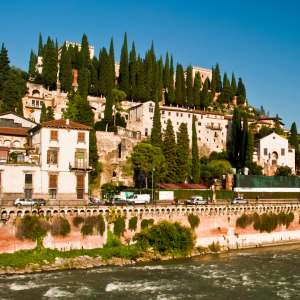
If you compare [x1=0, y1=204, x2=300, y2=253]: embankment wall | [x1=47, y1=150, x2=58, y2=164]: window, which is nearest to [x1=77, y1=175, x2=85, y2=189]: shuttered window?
[x1=47, y1=150, x2=58, y2=164]: window

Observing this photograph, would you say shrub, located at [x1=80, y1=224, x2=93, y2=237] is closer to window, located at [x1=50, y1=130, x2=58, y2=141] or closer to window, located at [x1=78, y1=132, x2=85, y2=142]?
window, located at [x1=78, y1=132, x2=85, y2=142]

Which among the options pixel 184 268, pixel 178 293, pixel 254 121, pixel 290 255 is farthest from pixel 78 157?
pixel 254 121

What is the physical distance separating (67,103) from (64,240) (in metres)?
49.8

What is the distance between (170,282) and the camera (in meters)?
29.1

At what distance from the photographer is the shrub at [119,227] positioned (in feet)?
123

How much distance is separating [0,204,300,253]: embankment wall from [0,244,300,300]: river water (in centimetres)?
416

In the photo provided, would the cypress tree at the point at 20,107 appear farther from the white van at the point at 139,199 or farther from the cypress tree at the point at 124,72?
the white van at the point at 139,199

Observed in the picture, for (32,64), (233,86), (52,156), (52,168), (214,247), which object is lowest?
(214,247)

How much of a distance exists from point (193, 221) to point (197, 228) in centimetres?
97

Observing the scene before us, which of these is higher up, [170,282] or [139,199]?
[139,199]

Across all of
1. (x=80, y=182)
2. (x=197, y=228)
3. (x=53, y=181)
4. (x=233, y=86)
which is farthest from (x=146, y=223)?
(x=233, y=86)

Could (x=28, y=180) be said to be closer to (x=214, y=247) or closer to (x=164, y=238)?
(x=164, y=238)

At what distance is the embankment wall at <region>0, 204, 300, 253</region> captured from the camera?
33.4 meters

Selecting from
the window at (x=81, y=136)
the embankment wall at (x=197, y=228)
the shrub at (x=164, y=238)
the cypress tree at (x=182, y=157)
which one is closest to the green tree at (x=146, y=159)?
the cypress tree at (x=182, y=157)
